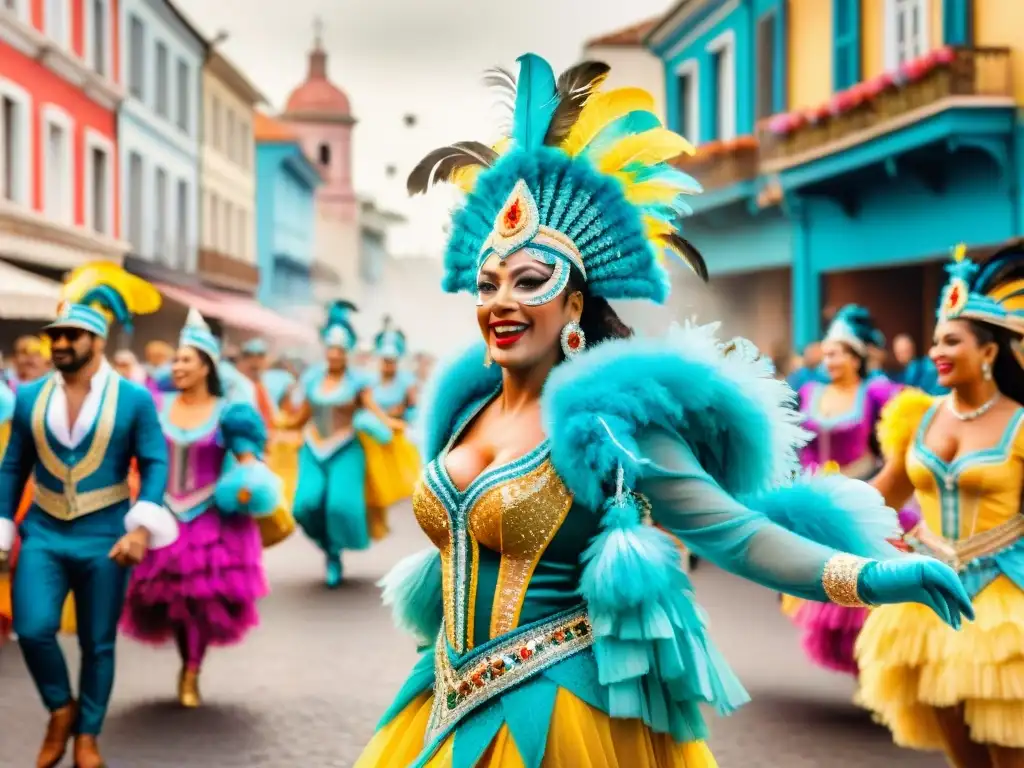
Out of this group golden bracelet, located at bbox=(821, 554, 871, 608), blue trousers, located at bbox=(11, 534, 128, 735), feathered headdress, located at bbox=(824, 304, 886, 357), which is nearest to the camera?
golden bracelet, located at bbox=(821, 554, 871, 608)

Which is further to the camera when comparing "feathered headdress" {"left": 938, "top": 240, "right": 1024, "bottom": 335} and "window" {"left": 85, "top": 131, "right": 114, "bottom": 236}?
"window" {"left": 85, "top": 131, "right": 114, "bottom": 236}

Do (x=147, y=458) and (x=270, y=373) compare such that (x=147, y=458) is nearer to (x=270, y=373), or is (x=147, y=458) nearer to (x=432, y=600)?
(x=432, y=600)

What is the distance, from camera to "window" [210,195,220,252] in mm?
47719

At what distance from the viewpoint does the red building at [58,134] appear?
25.5m

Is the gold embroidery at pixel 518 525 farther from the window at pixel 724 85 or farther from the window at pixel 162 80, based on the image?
the window at pixel 162 80

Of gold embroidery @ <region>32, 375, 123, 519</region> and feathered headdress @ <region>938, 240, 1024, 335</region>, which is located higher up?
feathered headdress @ <region>938, 240, 1024, 335</region>

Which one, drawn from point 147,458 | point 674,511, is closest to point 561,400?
point 674,511

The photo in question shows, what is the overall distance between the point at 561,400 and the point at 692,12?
88.0 ft

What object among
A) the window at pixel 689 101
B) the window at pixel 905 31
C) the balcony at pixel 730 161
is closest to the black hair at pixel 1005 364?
the window at pixel 905 31

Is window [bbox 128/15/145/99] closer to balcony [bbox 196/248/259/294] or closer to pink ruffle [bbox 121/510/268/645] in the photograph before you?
balcony [bbox 196/248/259/294]

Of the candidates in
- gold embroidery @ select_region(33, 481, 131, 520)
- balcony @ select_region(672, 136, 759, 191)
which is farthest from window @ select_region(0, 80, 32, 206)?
gold embroidery @ select_region(33, 481, 131, 520)

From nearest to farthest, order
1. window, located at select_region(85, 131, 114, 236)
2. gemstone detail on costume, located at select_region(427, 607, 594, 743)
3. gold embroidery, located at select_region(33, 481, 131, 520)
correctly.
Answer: gemstone detail on costume, located at select_region(427, 607, 594, 743) → gold embroidery, located at select_region(33, 481, 131, 520) → window, located at select_region(85, 131, 114, 236)

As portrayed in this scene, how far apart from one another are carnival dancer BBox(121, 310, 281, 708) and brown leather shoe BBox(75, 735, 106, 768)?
4.81 ft

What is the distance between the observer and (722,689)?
11.6 ft
